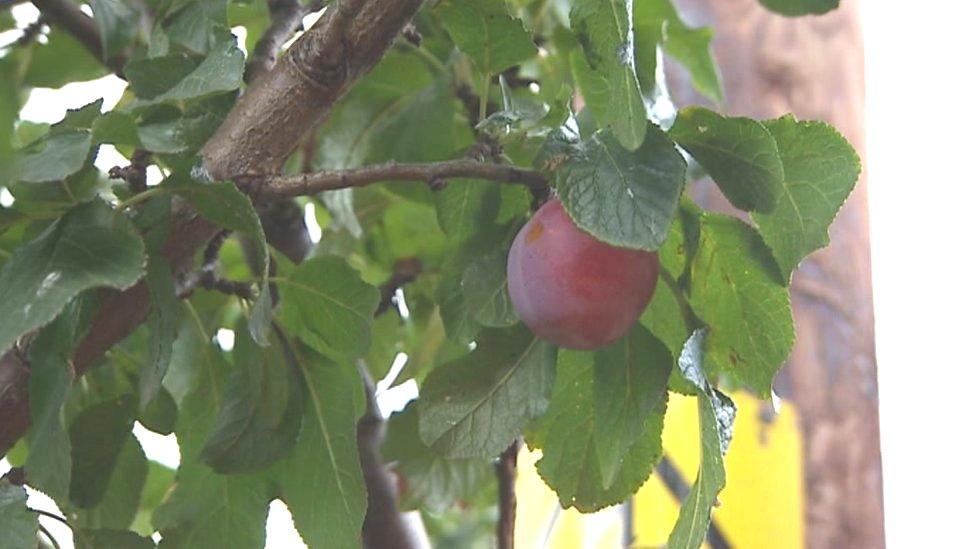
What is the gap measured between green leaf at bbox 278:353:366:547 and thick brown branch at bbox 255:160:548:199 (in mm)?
93

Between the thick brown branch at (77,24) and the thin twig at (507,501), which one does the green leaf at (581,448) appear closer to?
the thin twig at (507,501)

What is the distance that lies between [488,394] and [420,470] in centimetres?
21

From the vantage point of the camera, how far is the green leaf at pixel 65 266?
1.15 ft

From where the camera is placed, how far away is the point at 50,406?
1.27ft

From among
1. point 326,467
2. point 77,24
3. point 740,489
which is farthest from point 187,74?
point 740,489

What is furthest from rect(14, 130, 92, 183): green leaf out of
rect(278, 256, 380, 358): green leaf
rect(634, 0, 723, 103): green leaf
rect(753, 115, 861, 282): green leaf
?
rect(634, 0, 723, 103): green leaf

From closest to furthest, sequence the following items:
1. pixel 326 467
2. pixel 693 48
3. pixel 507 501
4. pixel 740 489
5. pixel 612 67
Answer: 1. pixel 612 67
2. pixel 326 467
3. pixel 507 501
4. pixel 693 48
5. pixel 740 489

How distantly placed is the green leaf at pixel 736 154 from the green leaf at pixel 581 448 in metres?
0.09

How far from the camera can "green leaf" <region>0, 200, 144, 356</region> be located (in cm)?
35

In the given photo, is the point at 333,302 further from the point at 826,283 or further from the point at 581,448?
the point at 826,283

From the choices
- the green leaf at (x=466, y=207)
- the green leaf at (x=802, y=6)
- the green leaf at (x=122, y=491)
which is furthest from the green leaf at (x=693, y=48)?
the green leaf at (x=122, y=491)

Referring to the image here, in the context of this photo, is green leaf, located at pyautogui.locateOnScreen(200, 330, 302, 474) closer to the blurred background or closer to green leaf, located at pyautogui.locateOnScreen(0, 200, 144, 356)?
green leaf, located at pyautogui.locateOnScreen(0, 200, 144, 356)

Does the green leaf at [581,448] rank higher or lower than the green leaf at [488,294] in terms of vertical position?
lower

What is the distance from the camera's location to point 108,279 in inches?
14.3
